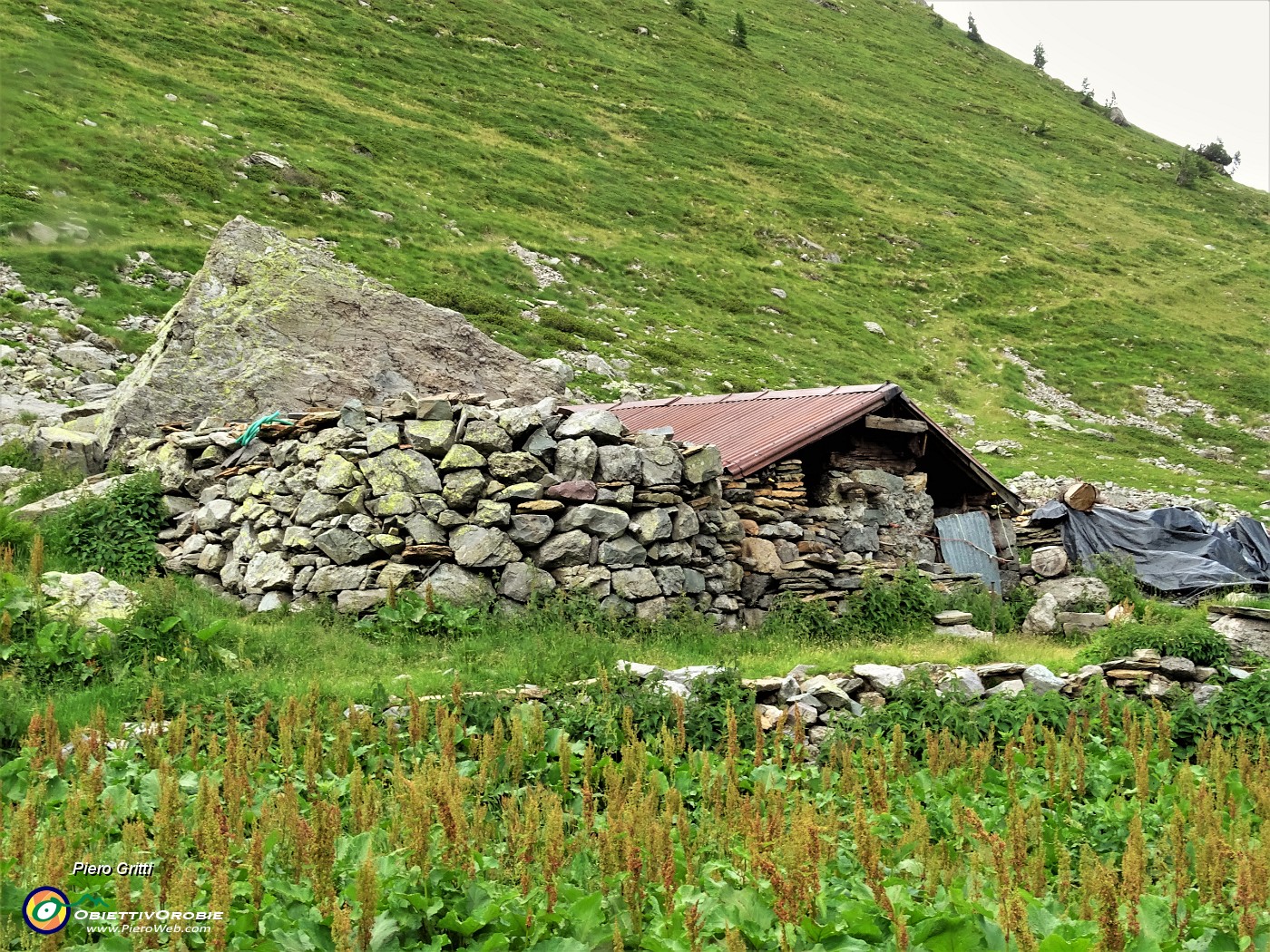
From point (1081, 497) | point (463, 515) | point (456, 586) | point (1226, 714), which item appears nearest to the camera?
point (1226, 714)

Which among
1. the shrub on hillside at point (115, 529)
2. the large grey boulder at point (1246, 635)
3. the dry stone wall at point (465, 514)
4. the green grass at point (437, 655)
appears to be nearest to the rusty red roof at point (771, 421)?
the dry stone wall at point (465, 514)

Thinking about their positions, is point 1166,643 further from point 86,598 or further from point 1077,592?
point 86,598

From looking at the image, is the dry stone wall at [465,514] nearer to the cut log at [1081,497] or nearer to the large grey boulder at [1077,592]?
the large grey boulder at [1077,592]

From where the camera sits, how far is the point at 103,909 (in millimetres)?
4891

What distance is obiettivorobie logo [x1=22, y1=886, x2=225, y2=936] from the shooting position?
448 cm

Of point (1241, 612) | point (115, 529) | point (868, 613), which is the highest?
point (1241, 612)

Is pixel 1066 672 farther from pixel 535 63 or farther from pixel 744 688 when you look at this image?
pixel 535 63

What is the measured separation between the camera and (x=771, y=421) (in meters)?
17.5

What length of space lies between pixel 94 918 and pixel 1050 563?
17.9m

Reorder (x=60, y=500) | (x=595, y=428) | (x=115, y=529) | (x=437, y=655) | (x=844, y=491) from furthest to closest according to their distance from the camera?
(x=844, y=491) → (x=60, y=500) → (x=115, y=529) → (x=595, y=428) → (x=437, y=655)

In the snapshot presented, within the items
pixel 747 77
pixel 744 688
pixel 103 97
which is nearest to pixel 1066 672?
pixel 744 688

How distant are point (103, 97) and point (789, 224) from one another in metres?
32.9

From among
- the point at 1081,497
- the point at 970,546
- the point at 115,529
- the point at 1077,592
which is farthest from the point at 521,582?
the point at 1081,497

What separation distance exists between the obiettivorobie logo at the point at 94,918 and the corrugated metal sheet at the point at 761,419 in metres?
11.3
